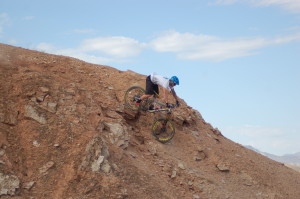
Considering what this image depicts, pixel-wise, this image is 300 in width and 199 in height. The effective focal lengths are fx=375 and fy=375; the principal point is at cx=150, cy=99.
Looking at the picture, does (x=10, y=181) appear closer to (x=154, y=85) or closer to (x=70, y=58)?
(x=154, y=85)

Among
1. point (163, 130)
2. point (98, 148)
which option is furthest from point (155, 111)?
point (98, 148)

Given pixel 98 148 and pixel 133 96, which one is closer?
pixel 98 148

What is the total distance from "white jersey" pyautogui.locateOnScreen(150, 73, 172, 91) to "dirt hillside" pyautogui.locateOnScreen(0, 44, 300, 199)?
1718 mm

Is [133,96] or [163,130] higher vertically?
[133,96]

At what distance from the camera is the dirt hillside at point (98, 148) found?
36.7 ft

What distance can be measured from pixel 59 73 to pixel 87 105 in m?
2.57

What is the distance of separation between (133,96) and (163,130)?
193cm

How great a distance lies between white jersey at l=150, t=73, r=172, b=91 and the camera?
1448cm

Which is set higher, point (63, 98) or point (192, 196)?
point (63, 98)

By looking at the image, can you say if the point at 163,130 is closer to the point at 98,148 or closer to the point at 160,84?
the point at 160,84

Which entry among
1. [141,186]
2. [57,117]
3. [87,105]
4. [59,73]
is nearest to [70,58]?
[59,73]

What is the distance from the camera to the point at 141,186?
12086 millimetres

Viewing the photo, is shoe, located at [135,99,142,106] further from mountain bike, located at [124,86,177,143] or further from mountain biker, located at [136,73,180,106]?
mountain bike, located at [124,86,177,143]

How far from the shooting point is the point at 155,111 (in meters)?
15.2
